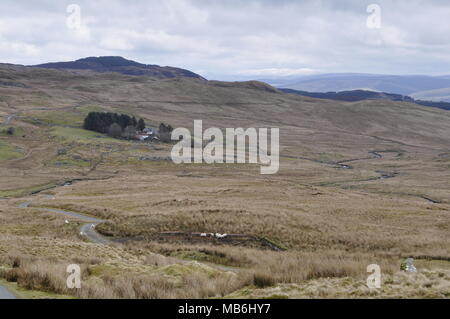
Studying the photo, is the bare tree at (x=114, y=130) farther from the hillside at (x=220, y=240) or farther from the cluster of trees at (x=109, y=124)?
the hillside at (x=220, y=240)

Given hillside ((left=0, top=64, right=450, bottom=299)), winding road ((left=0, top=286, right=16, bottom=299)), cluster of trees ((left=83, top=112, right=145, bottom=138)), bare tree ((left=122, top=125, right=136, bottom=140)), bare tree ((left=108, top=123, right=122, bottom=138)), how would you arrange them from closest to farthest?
1. winding road ((left=0, top=286, right=16, bottom=299))
2. hillside ((left=0, top=64, right=450, bottom=299))
3. bare tree ((left=108, top=123, right=122, bottom=138))
4. bare tree ((left=122, top=125, right=136, bottom=140))
5. cluster of trees ((left=83, top=112, right=145, bottom=138))

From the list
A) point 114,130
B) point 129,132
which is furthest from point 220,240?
point 114,130

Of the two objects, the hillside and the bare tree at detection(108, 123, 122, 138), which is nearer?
the hillside

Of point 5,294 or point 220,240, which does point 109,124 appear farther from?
point 5,294

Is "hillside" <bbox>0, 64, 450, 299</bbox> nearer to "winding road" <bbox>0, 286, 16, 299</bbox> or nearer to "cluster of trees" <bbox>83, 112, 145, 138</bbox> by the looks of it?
"winding road" <bbox>0, 286, 16, 299</bbox>

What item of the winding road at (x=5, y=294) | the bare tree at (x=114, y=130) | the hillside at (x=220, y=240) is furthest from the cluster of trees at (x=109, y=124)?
the winding road at (x=5, y=294)

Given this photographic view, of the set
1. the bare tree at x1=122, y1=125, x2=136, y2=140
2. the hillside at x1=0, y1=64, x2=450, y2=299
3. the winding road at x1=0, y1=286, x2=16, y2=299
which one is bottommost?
the hillside at x1=0, y1=64, x2=450, y2=299

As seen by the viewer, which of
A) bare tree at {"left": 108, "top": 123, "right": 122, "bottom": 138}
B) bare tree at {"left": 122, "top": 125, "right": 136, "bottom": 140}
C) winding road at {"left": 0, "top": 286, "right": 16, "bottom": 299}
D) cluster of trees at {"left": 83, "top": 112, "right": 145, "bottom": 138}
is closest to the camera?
winding road at {"left": 0, "top": 286, "right": 16, "bottom": 299}

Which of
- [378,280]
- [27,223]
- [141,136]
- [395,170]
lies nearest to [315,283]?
[378,280]

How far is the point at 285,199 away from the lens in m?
57.7

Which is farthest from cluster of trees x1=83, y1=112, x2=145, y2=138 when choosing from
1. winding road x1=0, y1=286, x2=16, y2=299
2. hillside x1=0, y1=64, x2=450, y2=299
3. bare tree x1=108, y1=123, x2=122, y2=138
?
winding road x1=0, y1=286, x2=16, y2=299

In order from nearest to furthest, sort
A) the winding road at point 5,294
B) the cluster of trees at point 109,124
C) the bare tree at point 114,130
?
1. the winding road at point 5,294
2. the bare tree at point 114,130
3. the cluster of trees at point 109,124

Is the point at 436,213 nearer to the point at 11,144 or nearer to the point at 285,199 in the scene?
the point at 285,199

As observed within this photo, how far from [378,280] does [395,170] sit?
12927 cm
